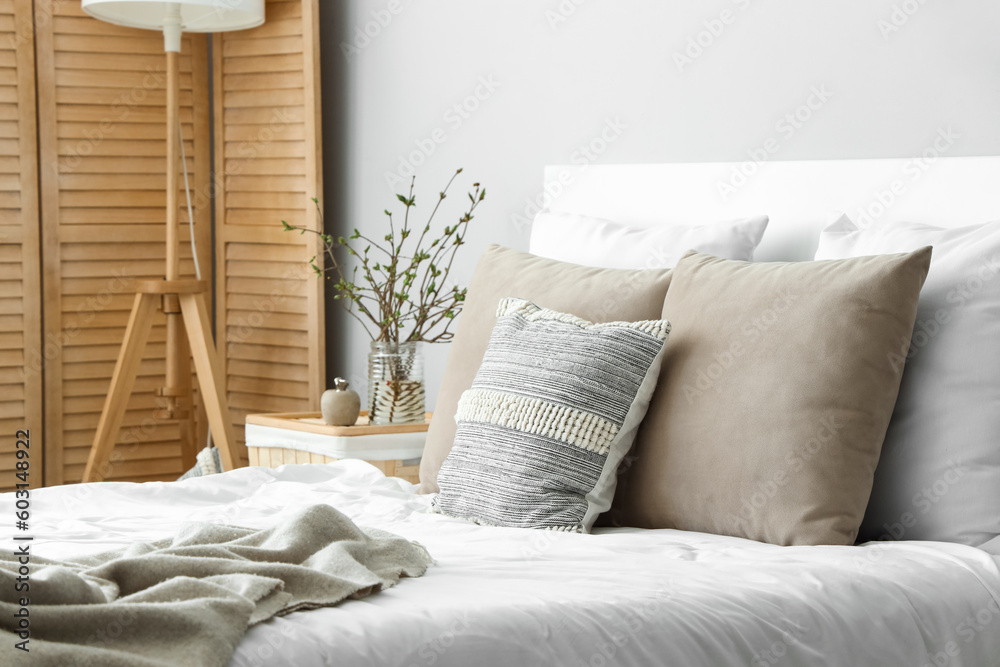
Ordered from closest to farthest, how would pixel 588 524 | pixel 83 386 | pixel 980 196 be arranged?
1. pixel 588 524
2. pixel 980 196
3. pixel 83 386

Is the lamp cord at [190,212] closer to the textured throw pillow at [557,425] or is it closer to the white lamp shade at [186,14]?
the white lamp shade at [186,14]

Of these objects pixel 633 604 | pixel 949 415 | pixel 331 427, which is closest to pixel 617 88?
pixel 331 427

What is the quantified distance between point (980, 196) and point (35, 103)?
9.27 ft

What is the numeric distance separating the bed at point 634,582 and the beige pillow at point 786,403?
0.06m

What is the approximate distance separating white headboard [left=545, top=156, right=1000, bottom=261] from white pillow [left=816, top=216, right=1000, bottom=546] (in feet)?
0.68

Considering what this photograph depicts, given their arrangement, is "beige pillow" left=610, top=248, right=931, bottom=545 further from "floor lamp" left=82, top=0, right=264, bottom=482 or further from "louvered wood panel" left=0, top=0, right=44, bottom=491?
"louvered wood panel" left=0, top=0, right=44, bottom=491

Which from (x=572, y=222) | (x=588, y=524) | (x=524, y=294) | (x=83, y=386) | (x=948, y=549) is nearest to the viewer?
(x=948, y=549)

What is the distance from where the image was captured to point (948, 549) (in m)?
1.60

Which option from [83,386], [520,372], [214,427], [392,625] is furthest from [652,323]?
[83,386]

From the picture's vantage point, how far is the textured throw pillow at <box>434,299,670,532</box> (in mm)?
1758

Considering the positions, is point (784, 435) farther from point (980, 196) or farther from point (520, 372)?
point (980, 196)

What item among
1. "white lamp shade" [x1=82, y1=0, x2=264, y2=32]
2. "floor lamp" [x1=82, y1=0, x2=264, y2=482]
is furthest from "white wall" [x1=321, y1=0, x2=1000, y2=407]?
"floor lamp" [x1=82, y1=0, x2=264, y2=482]

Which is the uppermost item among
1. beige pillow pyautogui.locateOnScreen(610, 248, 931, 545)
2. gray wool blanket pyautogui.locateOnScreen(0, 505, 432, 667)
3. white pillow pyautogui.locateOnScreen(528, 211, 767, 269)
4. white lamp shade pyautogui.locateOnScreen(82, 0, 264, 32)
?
white lamp shade pyautogui.locateOnScreen(82, 0, 264, 32)

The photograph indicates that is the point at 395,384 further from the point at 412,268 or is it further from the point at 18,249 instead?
the point at 18,249
